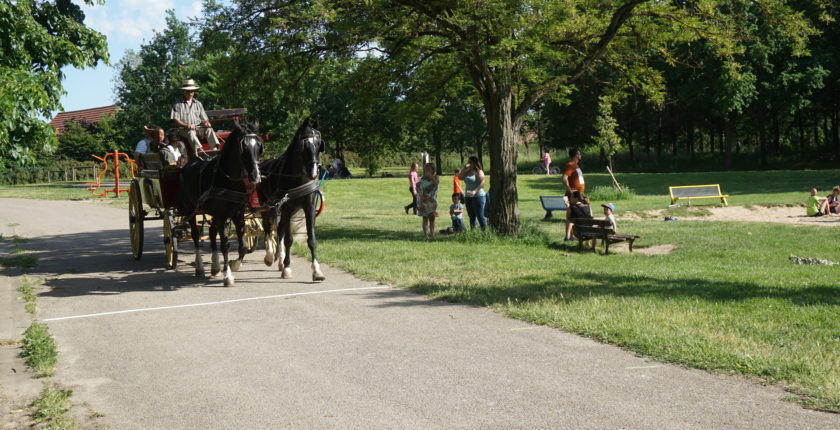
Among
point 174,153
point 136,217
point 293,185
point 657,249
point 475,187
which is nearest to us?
point 293,185

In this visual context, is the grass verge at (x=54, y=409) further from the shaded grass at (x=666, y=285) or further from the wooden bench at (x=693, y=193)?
the wooden bench at (x=693, y=193)

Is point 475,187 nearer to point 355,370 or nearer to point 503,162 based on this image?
point 503,162

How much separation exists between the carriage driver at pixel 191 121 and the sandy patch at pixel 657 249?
8.66 m

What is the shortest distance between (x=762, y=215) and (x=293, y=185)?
1861cm

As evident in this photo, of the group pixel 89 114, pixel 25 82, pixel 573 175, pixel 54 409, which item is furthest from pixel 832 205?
pixel 89 114

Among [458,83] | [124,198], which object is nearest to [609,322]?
[458,83]

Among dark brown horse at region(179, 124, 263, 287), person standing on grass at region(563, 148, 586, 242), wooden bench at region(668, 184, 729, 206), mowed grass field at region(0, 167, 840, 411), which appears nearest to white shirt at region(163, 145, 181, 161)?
dark brown horse at region(179, 124, 263, 287)

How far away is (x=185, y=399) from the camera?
556 centimetres

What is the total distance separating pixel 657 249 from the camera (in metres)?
15.2

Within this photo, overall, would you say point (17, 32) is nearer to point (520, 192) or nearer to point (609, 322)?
point (609, 322)

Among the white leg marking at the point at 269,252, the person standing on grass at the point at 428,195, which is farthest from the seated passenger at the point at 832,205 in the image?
the white leg marking at the point at 269,252

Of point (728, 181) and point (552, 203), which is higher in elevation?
point (728, 181)

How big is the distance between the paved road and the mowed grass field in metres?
0.38

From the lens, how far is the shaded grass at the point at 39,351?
6352mm
